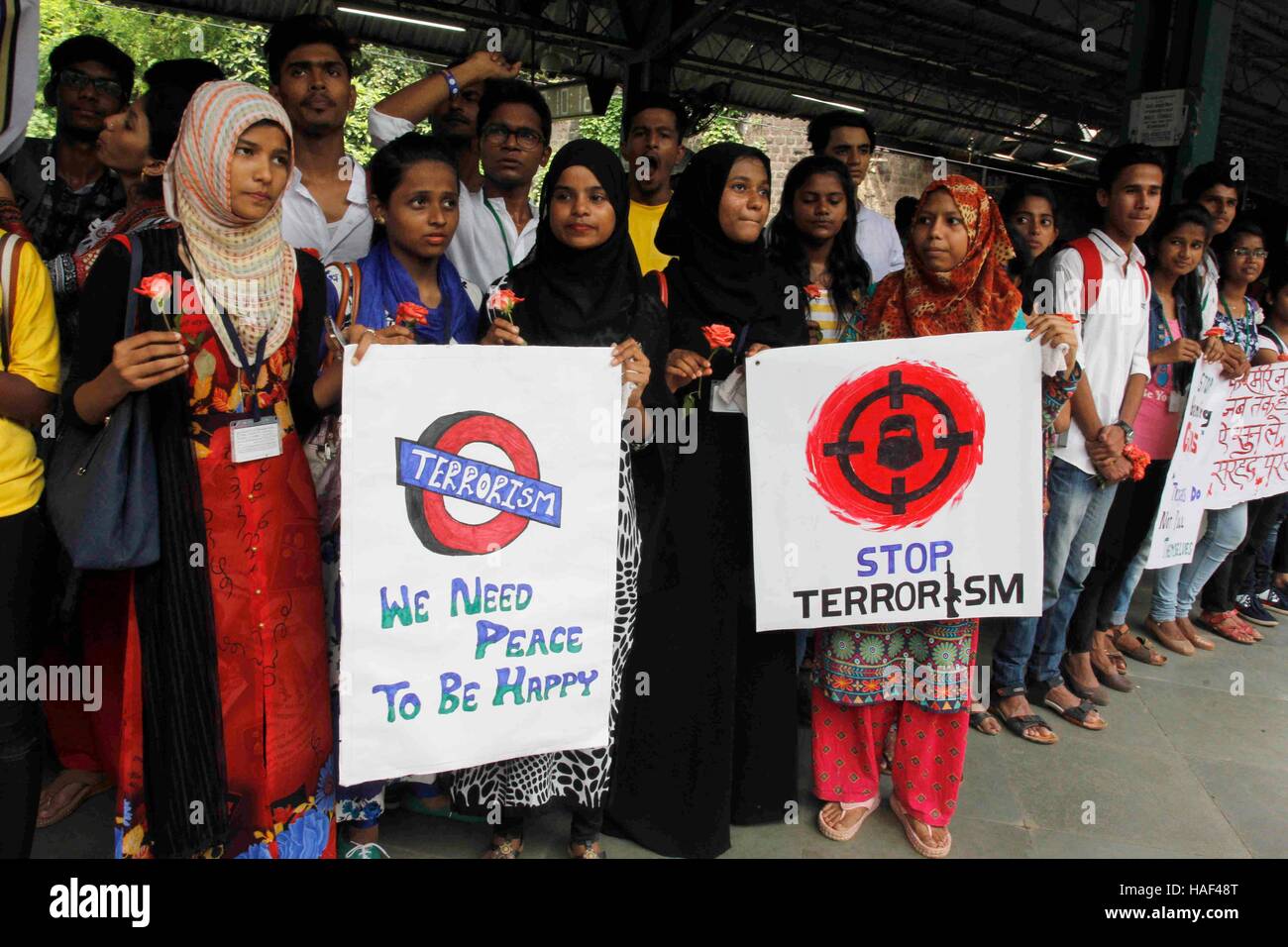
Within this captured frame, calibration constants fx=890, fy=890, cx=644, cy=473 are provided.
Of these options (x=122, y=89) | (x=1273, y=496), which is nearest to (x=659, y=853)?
(x=122, y=89)

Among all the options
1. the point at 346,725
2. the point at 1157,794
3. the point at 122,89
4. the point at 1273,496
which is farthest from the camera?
the point at 1273,496

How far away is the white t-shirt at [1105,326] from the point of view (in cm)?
327

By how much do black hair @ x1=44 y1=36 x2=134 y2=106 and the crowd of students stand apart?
0.01 metres

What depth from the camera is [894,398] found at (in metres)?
2.40

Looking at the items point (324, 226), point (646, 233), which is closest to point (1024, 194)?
point (646, 233)

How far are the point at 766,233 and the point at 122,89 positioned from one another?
215 cm

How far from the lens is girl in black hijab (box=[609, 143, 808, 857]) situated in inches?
96.8

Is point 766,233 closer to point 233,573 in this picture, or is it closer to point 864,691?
point 864,691

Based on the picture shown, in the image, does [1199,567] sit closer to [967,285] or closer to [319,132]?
[967,285]

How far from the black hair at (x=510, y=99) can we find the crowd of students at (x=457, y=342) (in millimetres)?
18

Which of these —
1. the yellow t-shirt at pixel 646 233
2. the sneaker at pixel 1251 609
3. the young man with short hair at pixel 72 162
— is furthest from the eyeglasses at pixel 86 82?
the sneaker at pixel 1251 609

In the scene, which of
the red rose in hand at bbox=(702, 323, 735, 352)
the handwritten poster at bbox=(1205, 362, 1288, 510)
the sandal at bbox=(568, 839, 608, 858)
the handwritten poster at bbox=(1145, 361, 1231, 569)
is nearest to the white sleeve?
the red rose in hand at bbox=(702, 323, 735, 352)

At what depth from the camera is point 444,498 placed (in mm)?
1990

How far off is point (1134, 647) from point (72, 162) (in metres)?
4.77
